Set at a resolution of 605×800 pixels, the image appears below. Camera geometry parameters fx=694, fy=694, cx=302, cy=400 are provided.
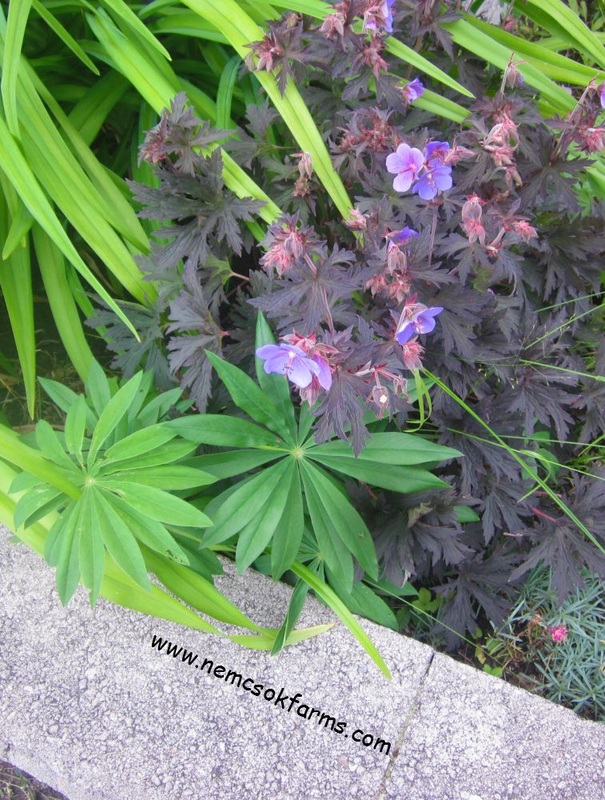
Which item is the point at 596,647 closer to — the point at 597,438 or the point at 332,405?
the point at 597,438

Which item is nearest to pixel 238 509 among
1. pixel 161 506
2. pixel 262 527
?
pixel 262 527

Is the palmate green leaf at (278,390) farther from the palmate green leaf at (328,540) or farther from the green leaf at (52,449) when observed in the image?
the green leaf at (52,449)

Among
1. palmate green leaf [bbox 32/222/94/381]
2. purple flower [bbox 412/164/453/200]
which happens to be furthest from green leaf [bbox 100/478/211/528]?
purple flower [bbox 412/164/453/200]

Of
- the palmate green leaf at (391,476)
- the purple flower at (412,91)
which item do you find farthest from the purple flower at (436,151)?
the palmate green leaf at (391,476)

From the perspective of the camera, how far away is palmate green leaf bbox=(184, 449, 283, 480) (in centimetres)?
128

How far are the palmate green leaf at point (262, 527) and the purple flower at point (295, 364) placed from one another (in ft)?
1.14

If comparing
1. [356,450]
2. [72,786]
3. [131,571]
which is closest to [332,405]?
[356,450]

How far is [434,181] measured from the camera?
3.64 ft

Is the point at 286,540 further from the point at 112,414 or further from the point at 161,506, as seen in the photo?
the point at 112,414

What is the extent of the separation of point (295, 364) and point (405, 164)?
0.39 metres

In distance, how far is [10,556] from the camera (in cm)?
140

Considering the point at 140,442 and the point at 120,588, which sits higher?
the point at 140,442

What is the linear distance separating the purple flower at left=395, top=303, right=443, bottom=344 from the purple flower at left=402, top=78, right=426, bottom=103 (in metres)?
0.42

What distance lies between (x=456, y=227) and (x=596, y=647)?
0.90 meters
